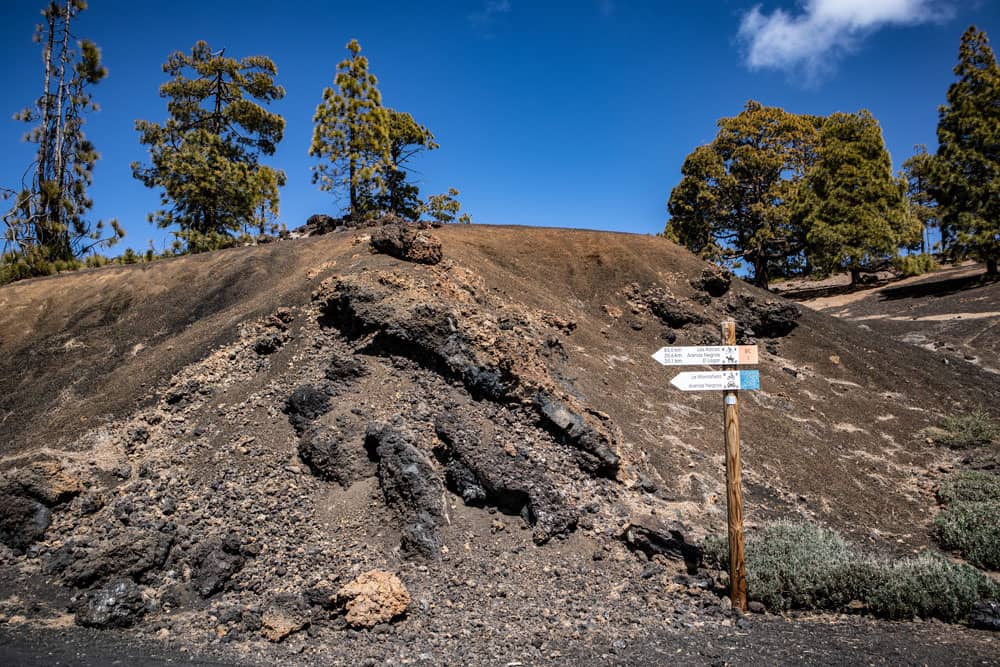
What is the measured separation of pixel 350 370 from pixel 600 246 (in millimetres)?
11273

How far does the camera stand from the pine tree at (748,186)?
3195 centimetres

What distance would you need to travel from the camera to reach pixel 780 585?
259 inches

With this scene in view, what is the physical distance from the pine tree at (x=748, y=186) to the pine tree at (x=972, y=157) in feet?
20.8

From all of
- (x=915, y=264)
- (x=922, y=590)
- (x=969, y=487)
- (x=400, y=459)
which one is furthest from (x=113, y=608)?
(x=915, y=264)

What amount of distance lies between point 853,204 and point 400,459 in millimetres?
30940

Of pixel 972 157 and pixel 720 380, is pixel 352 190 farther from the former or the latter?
pixel 972 157

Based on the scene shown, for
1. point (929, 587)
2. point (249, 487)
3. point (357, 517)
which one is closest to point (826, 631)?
point (929, 587)

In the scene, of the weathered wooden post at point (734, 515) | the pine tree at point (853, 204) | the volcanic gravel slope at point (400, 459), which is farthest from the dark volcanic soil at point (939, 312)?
the weathered wooden post at point (734, 515)

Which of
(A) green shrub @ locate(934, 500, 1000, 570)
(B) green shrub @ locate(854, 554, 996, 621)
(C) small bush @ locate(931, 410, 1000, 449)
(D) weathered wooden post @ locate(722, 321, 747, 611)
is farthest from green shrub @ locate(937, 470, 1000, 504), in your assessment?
(D) weathered wooden post @ locate(722, 321, 747, 611)

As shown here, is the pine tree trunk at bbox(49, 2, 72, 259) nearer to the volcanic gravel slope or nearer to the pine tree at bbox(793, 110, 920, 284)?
the volcanic gravel slope

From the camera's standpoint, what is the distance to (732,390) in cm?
662

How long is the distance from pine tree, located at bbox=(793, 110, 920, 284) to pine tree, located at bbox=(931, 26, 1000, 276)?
2.01m

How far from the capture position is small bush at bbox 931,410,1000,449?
41.0ft

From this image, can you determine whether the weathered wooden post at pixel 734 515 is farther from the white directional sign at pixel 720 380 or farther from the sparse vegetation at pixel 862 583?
the sparse vegetation at pixel 862 583
